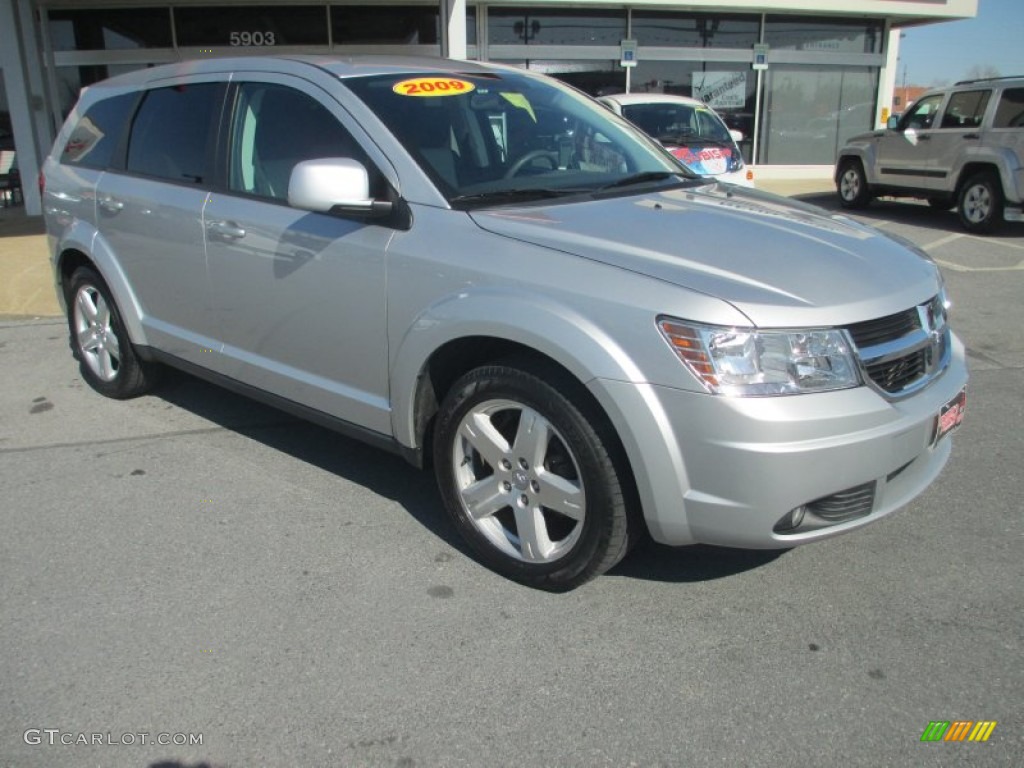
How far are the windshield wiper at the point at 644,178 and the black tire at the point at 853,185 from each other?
1120 centimetres

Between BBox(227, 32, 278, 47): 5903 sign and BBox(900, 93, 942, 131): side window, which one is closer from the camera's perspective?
BBox(900, 93, 942, 131): side window

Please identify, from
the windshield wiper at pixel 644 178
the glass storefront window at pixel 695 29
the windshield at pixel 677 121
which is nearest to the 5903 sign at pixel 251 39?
the glass storefront window at pixel 695 29

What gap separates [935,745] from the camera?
2.40 metres

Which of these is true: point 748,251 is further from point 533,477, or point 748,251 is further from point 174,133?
point 174,133

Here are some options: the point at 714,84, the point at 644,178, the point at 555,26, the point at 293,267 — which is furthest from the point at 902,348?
the point at 714,84

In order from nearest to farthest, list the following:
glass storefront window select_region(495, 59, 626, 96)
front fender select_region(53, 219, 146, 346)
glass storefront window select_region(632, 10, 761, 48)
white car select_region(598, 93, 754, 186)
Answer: front fender select_region(53, 219, 146, 346) < white car select_region(598, 93, 754, 186) < glass storefront window select_region(495, 59, 626, 96) < glass storefront window select_region(632, 10, 761, 48)

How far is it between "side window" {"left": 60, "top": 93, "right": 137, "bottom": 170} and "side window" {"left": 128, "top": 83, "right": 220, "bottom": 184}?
0.18m

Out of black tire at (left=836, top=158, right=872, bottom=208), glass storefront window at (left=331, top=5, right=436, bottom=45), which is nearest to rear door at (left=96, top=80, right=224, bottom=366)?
glass storefront window at (left=331, top=5, right=436, bottom=45)

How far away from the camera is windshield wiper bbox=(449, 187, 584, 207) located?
129 inches

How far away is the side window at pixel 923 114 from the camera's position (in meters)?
12.5

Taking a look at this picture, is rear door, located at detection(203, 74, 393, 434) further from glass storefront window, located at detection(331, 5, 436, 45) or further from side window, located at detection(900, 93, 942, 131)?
glass storefront window, located at detection(331, 5, 436, 45)

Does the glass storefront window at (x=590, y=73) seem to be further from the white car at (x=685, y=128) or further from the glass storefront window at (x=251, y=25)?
the white car at (x=685, y=128)

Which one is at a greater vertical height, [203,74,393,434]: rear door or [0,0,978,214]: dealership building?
[0,0,978,214]: dealership building

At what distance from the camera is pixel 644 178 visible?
3902 mm
